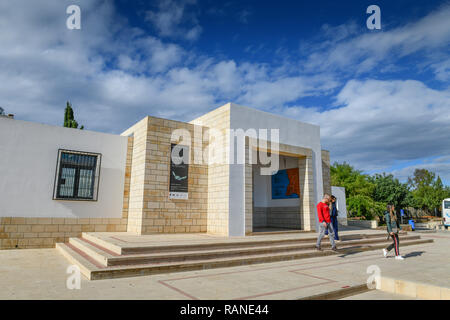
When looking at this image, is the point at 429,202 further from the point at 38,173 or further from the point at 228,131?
the point at 38,173

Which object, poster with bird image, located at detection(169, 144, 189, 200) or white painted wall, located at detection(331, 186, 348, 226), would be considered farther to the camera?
white painted wall, located at detection(331, 186, 348, 226)

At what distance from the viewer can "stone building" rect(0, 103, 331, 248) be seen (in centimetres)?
963

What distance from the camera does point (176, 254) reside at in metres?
6.70

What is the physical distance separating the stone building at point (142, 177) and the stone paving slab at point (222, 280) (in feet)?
7.46

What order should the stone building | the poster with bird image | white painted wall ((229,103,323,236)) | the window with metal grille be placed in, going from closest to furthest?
the stone building, the window with metal grille, white painted wall ((229,103,323,236)), the poster with bird image

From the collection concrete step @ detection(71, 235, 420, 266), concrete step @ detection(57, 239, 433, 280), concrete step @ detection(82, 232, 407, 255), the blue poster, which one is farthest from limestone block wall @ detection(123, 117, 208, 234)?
the blue poster

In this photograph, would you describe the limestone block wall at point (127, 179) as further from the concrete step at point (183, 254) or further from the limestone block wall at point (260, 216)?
the limestone block wall at point (260, 216)

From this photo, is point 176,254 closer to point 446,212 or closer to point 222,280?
point 222,280

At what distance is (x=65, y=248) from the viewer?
8641 millimetres

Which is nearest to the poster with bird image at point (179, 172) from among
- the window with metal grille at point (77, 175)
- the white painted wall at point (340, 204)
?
the window with metal grille at point (77, 175)

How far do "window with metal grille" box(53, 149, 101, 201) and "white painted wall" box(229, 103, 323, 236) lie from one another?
5.16 meters

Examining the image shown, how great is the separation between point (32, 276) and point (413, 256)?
401 inches

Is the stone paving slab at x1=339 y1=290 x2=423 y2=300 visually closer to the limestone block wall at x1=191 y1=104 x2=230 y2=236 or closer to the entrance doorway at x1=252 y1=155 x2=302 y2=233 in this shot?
the limestone block wall at x1=191 y1=104 x2=230 y2=236
